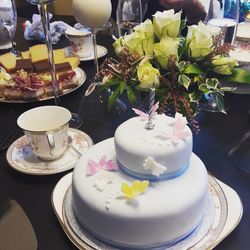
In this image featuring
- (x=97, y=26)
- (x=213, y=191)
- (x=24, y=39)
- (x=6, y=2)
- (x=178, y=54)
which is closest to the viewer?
(x=213, y=191)

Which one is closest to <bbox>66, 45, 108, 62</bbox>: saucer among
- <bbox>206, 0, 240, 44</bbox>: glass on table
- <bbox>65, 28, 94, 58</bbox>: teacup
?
<bbox>65, 28, 94, 58</bbox>: teacup

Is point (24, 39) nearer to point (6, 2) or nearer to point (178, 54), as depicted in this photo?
point (6, 2)

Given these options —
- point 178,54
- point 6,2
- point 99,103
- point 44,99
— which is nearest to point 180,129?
point 178,54

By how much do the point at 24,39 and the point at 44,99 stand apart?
54 centimetres

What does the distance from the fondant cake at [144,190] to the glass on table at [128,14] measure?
648mm

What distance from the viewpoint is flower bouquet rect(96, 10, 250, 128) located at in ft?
2.24

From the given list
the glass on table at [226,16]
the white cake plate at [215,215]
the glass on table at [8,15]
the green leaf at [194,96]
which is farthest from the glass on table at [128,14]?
the white cake plate at [215,215]

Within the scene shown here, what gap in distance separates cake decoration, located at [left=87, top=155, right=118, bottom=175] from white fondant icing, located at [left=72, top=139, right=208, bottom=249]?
0.01 m

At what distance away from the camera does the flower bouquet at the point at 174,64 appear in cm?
68

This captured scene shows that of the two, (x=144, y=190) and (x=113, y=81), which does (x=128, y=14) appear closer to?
(x=113, y=81)

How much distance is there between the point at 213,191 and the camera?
608 mm

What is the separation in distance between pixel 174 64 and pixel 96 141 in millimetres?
241

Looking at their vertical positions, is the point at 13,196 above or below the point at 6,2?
below

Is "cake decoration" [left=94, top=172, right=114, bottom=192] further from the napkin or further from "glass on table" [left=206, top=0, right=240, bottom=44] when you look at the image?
the napkin
